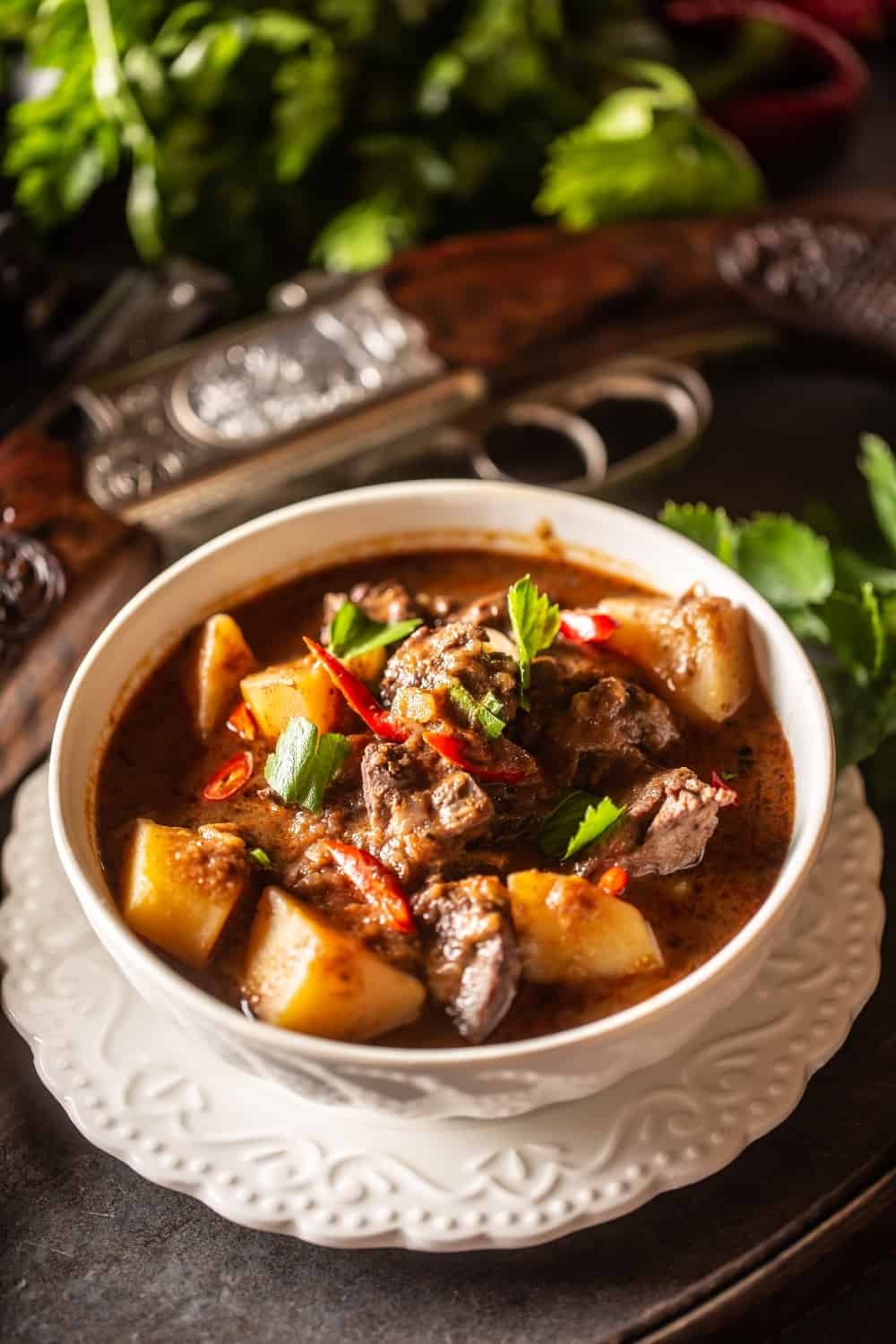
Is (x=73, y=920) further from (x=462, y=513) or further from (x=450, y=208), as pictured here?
(x=450, y=208)

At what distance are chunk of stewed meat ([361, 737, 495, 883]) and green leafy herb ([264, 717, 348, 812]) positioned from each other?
0.25ft

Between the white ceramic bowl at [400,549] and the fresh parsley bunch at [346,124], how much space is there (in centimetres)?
189

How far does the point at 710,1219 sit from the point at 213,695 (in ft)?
4.69

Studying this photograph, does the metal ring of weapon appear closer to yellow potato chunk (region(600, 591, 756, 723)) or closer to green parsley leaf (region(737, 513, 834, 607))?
green parsley leaf (region(737, 513, 834, 607))

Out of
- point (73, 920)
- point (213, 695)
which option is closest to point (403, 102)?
point (213, 695)

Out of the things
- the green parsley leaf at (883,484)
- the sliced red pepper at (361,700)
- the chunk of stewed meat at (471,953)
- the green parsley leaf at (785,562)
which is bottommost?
the green parsley leaf at (883,484)

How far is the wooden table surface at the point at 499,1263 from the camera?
2.50 meters

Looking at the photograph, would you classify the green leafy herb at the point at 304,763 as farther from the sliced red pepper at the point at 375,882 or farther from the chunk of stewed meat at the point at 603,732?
the chunk of stewed meat at the point at 603,732

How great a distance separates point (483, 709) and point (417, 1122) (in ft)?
2.51

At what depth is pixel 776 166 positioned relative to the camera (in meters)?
5.80

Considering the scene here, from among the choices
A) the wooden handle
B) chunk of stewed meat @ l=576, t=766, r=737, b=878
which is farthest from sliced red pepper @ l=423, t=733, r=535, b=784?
the wooden handle

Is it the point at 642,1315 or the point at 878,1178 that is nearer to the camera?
the point at 642,1315

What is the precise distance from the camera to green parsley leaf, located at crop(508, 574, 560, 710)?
2.88 metres

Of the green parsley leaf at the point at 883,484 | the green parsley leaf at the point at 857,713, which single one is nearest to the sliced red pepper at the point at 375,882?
the green parsley leaf at the point at 857,713
